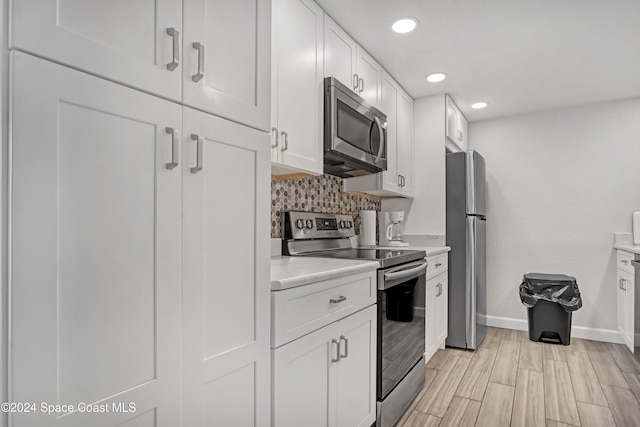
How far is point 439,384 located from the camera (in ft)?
8.29

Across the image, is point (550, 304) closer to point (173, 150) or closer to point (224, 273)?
point (224, 273)

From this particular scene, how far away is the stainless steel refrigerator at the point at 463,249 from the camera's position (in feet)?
10.5

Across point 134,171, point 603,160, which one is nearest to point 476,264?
point 603,160

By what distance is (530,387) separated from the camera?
8.11 ft

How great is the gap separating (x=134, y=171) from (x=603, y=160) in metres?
4.16

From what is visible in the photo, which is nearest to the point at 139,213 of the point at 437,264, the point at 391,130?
the point at 391,130

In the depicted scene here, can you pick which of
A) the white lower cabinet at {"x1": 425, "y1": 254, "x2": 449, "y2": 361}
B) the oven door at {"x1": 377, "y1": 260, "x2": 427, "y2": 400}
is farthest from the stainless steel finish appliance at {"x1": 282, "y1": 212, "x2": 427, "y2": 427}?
the white lower cabinet at {"x1": 425, "y1": 254, "x2": 449, "y2": 361}

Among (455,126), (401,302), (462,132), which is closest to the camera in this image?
(401,302)

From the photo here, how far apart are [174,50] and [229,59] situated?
0.19 metres

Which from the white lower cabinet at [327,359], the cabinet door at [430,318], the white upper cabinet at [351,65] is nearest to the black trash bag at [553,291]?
the cabinet door at [430,318]

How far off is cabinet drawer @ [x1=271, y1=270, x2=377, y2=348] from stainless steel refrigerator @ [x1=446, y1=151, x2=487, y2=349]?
1750 millimetres

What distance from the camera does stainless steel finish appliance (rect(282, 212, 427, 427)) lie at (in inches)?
73.9

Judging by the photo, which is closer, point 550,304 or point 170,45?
point 170,45

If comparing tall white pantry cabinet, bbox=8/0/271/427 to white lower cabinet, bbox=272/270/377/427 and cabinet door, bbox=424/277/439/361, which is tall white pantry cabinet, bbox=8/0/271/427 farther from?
cabinet door, bbox=424/277/439/361
